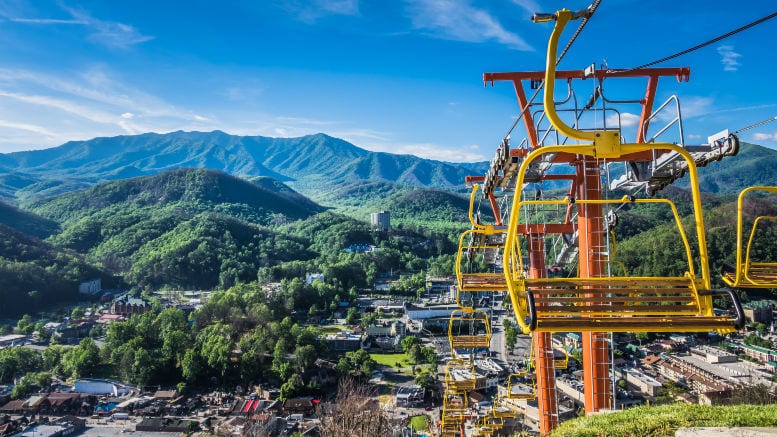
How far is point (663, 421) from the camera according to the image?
4.31 m

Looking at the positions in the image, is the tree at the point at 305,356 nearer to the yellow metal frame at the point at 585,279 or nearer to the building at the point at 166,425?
the building at the point at 166,425

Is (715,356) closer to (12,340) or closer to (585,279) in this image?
(585,279)

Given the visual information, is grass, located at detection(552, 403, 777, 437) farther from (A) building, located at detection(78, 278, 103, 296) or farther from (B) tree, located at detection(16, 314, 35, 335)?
(A) building, located at detection(78, 278, 103, 296)

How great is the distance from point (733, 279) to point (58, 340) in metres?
36.2

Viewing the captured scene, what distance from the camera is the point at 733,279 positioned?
465cm

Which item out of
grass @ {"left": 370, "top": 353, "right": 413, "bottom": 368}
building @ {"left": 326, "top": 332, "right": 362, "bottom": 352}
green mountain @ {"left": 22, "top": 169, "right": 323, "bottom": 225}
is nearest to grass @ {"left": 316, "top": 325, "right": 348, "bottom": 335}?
building @ {"left": 326, "top": 332, "right": 362, "bottom": 352}

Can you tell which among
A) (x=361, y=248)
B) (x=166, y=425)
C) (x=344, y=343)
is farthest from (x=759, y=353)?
(x=361, y=248)

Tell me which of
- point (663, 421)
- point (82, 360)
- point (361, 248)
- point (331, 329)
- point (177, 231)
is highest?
point (177, 231)

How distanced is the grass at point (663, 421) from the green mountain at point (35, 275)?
45599 mm

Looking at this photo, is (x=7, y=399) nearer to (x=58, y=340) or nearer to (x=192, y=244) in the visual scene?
(x=58, y=340)

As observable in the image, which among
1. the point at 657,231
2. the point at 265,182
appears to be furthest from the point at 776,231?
the point at 265,182

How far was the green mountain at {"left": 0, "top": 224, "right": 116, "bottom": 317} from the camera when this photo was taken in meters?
38.1

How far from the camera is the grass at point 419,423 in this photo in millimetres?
17219

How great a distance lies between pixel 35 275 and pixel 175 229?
21080mm
